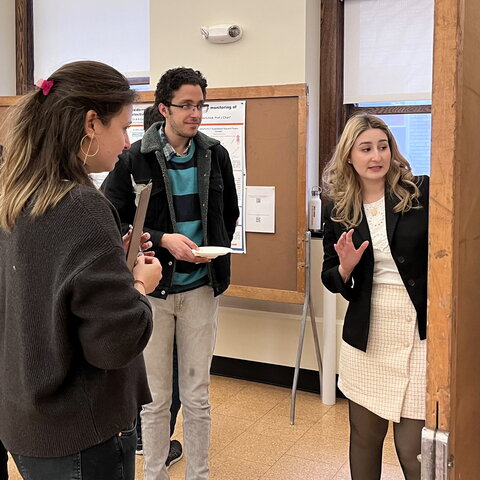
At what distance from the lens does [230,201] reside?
2.53 metres

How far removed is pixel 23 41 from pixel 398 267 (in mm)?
3883

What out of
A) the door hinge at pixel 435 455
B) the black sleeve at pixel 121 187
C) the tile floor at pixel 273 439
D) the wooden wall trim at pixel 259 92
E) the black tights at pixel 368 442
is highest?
the wooden wall trim at pixel 259 92

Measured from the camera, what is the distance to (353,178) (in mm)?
2082

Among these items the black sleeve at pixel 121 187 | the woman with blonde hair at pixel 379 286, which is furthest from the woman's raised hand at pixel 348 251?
the black sleeve at pixel 121 187

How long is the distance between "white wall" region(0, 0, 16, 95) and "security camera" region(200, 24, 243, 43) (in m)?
1.80

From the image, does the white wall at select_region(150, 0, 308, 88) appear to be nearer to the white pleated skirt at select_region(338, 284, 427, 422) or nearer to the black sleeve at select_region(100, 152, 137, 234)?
the black sleeve at select_region(100, 152, 137, 234)

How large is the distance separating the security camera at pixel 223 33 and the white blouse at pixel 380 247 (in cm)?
203

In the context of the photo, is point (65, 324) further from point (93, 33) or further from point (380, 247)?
point (93, 33)

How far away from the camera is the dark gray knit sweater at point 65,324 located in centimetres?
117

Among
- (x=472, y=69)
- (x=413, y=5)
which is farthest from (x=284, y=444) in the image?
(x=472, y=69)

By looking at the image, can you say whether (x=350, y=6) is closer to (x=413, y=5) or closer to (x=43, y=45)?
(x=413, y=5)

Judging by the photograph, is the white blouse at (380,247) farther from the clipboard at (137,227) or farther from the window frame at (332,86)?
the window frame at (332,86)

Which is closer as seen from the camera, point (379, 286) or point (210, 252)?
point (379, 286)

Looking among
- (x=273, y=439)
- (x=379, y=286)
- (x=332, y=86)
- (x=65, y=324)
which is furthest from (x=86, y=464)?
(x=332, y=86)
